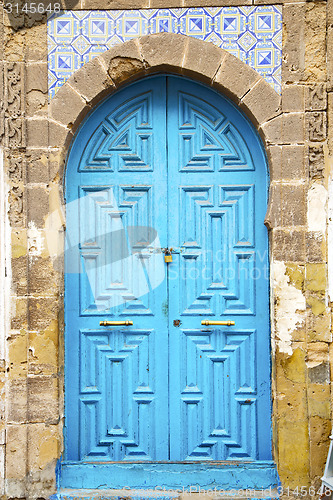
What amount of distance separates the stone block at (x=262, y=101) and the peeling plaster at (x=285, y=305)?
3.89 ft

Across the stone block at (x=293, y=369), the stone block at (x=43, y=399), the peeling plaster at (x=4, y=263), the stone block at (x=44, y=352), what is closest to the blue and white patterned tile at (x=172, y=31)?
the peeling plaster at (x=4, y=263)

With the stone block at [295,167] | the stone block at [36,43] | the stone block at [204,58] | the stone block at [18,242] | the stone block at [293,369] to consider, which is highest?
the stone block at [36,43]

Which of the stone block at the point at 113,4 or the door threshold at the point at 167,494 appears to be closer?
the door threshold at the point at 167,494

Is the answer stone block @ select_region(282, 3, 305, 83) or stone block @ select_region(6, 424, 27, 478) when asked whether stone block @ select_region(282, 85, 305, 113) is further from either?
stone block @ select_region(6, 424, 27, 478)

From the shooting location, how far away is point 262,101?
13.5 feet

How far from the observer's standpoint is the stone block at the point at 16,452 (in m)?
4.09

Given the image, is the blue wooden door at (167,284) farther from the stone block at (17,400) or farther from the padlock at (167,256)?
the stone block at (17,400)

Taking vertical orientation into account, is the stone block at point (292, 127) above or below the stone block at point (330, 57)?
below

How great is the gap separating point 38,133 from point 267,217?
1967 mm

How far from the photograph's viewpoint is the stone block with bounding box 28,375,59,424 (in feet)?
13.5

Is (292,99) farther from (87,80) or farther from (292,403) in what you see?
(292,403)

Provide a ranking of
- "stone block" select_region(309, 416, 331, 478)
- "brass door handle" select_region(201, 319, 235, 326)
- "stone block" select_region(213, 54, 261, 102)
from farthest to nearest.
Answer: "brass door handle" select_region(201, 319, 235, 326), "stone block" select_region(213, 54, 261, 102), "stone block" select_region(309, 416, 331, 478)

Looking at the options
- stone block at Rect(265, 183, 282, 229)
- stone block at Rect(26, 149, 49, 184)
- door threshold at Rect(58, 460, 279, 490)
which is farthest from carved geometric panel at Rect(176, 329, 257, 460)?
stone block at Rect(26, 149, 49, 184)

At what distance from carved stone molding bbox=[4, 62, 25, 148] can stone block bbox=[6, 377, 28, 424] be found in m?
1.91
